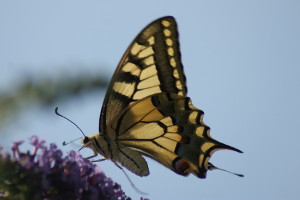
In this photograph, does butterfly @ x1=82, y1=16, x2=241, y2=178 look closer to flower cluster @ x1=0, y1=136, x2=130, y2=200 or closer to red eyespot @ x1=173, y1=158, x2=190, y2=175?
red eyespot @ x1=173, y1=158, x2=190, y2=175

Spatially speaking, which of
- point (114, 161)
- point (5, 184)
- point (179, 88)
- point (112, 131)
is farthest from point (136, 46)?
point (5, 184)

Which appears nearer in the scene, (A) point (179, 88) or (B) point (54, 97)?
(B) point (54, 97)

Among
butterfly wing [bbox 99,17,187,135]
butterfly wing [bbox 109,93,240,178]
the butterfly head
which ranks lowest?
the butterfly head

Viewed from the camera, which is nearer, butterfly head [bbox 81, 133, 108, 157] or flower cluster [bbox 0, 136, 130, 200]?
flower cluster [bbox 0, 136, 130, 200]

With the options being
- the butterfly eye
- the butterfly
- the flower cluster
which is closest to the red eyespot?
the butterfly

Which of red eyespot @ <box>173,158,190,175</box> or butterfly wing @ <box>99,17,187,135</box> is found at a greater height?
butterfly wing @ <box>99,17,187,135</box>

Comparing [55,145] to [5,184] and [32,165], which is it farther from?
[5,184]

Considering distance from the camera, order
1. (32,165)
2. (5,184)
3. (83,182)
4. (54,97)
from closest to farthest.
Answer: (54,97) → (5,184) → (32,165) → (83,182)

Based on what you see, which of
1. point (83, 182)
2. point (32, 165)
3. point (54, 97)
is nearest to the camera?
point (54, 97)

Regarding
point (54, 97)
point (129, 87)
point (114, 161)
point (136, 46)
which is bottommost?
point (114, 161)
